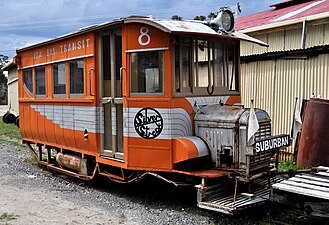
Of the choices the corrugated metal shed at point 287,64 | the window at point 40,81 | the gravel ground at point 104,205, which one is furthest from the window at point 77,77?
the corrugated metal shed at point 287,64

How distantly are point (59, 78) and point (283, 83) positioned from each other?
519cm

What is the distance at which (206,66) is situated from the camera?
674 centimetres

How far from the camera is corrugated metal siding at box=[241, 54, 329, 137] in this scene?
8.86 meters

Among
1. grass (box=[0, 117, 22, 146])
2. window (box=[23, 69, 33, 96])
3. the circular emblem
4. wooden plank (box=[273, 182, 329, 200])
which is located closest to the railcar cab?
the circular emblem

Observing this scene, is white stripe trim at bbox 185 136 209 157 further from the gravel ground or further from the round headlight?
the round headlight

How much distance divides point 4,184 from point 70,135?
1.74 m

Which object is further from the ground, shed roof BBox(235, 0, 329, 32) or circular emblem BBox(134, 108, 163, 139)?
shed roof BBox(235, 0, 329, 32)

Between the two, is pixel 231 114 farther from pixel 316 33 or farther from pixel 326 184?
pixel 316 33

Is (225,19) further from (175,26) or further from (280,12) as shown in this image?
(280,12)

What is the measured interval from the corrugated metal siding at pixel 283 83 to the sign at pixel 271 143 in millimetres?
3175

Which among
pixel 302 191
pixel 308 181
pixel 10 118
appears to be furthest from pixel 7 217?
pixel 10 118

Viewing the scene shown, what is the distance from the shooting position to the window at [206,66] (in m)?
6.30

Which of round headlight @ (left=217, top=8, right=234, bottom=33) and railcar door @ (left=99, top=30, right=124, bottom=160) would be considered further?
railcar door @ (left=99, top=30, right=124, bottom=160)

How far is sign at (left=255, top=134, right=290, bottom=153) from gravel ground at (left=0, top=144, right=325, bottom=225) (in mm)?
961
